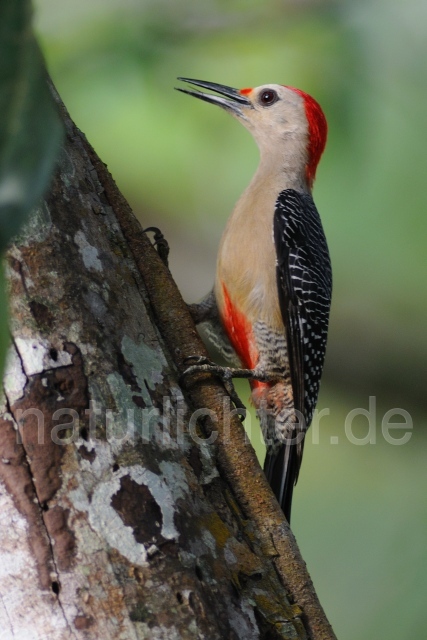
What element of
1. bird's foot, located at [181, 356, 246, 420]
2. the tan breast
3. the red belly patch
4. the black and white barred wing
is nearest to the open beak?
the black and white barred wing

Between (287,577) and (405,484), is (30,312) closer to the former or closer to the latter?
(287,577)

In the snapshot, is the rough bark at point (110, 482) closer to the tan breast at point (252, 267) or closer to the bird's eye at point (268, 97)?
the tan breast at point (252, 267)

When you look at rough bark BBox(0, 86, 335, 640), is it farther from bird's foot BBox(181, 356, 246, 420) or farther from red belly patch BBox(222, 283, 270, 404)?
red belly patch BBox(222, 283, 270, 404)

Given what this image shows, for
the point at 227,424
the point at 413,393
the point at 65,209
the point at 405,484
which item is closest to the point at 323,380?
the point at 413,393

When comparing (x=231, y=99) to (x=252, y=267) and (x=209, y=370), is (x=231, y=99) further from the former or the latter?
(x=209, y=370)

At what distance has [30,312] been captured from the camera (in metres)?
2.35

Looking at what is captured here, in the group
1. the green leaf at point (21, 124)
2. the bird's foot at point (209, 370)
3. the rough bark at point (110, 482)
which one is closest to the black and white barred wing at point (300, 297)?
the bird's foot at point (209, 370)

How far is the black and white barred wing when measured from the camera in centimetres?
429

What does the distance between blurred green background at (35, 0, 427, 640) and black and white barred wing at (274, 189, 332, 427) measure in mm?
1149

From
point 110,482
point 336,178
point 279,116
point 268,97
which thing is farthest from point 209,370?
point 336,178

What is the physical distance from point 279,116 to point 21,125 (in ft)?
13.4

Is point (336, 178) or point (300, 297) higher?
point (336, 178)

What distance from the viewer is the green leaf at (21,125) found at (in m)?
1.03

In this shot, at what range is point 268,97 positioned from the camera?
5.02 metres
